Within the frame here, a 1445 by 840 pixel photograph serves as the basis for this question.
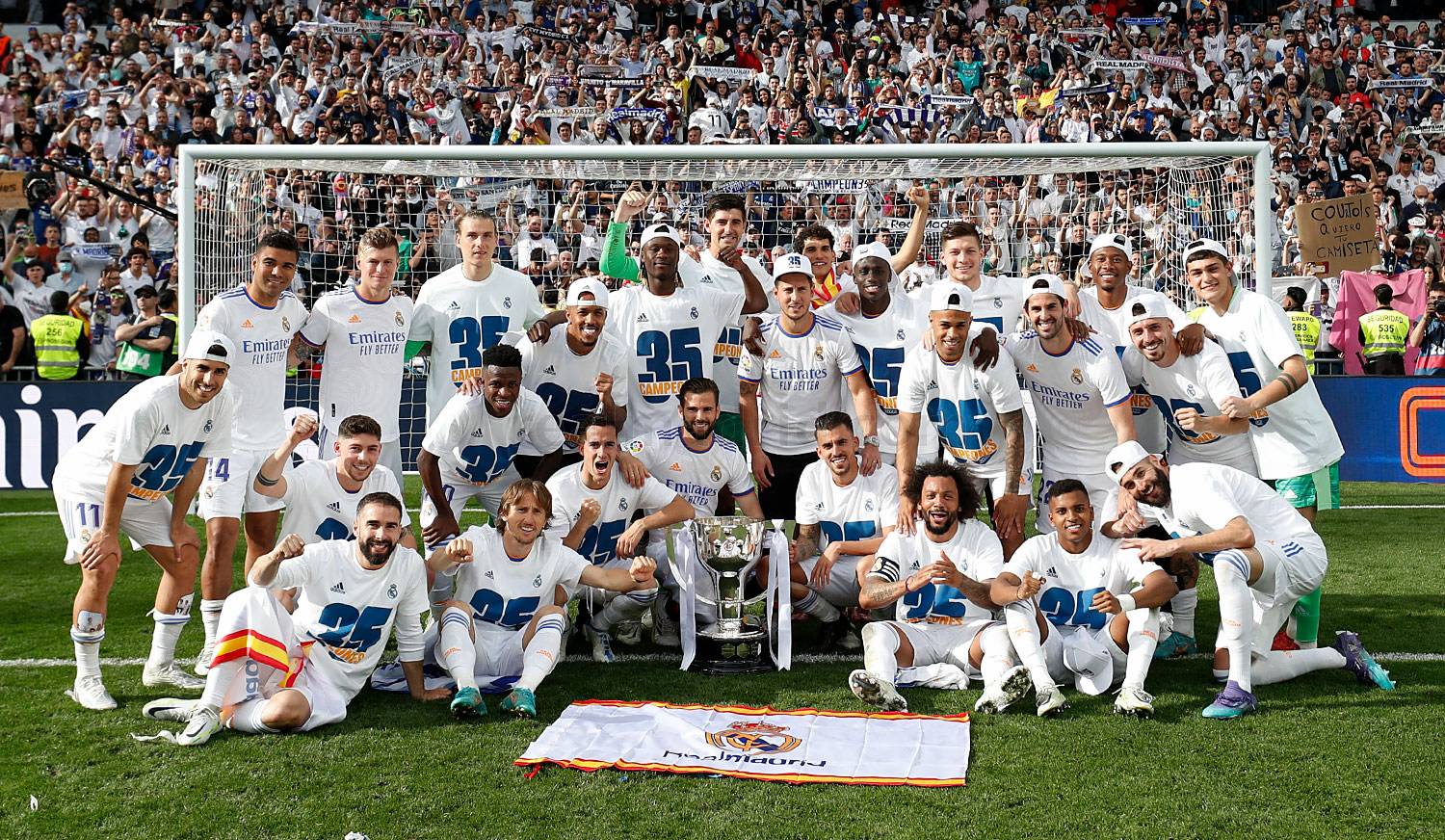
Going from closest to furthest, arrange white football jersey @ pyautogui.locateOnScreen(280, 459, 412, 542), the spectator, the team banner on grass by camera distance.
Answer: the team banner on grass < white football jersey @ pyautogui.locateOnScreen(280, 459, 412, 542) < the spectator

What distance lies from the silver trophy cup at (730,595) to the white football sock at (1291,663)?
2194mm

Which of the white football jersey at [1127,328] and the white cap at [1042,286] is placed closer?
the white cap at [1042,286]

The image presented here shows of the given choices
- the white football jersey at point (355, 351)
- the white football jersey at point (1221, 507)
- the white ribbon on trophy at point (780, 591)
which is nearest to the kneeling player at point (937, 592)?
the white ribbon on trophy at point (780, 591)

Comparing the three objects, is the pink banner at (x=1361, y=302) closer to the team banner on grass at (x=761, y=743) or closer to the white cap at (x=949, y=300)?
the white cap at (x=949, y=300)

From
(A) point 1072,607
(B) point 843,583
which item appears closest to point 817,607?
(B) point 843,583

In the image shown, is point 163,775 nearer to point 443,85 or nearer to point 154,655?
point 154,655

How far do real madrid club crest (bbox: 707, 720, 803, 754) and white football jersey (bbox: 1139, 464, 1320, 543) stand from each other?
1970mm

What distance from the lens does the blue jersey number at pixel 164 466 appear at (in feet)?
17.0

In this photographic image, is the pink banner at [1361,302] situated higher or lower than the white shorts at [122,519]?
higher

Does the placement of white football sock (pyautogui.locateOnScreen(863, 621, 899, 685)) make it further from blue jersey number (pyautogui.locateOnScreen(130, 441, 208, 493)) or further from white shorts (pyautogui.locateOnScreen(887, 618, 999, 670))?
blue jersey number (pyautogui.locateOnScreen(130, 441, 208, 493))

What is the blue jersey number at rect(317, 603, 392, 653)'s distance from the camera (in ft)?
16.2

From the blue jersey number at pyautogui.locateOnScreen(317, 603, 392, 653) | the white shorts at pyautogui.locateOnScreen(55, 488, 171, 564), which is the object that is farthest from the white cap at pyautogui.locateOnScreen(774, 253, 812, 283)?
the white shorts at pyautogui.locateOnScreen(55, 488, 171, 564)

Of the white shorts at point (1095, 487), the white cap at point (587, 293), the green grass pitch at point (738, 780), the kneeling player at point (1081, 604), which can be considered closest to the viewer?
the green grass pitch at point (738, 780)

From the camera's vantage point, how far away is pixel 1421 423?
10.9 m
